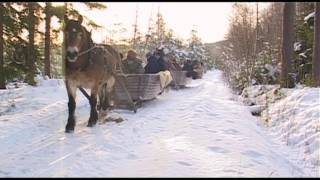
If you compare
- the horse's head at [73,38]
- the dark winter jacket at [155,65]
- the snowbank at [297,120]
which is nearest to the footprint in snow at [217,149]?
the snowbank at [297,120]

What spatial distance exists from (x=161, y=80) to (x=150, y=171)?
9508 mm

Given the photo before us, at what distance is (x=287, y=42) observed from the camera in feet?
49.3

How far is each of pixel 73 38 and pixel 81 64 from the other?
2.57 ft

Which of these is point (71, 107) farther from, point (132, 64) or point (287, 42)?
point (287, 42)

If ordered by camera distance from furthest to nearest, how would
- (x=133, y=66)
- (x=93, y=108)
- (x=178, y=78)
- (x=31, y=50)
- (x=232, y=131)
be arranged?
(x=178, y=78) < (x=31, y=50) < (x=133, y=66) < (x=93, y=108) < (x=232, y=131)

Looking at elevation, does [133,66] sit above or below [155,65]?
below

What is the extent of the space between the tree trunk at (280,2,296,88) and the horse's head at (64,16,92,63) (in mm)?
7576

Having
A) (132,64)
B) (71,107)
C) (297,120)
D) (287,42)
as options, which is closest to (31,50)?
(132,64)

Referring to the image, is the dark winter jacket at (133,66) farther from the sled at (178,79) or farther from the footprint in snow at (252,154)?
the footprint in snow at (252,154)

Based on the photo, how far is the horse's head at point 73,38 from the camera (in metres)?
8.72

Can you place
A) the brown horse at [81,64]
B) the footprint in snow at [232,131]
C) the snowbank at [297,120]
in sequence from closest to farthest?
1. the snowbank at [297,120]
2. the brown horse at [81,64]
3. the footprint in snow at [232,131]

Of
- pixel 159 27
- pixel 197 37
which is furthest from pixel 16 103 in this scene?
pixel 197 37

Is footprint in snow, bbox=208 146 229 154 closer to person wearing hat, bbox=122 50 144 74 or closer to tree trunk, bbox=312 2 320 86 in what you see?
tree trunk, bbox=312 2 320 86

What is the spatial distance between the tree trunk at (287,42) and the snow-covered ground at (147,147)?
3462mm
